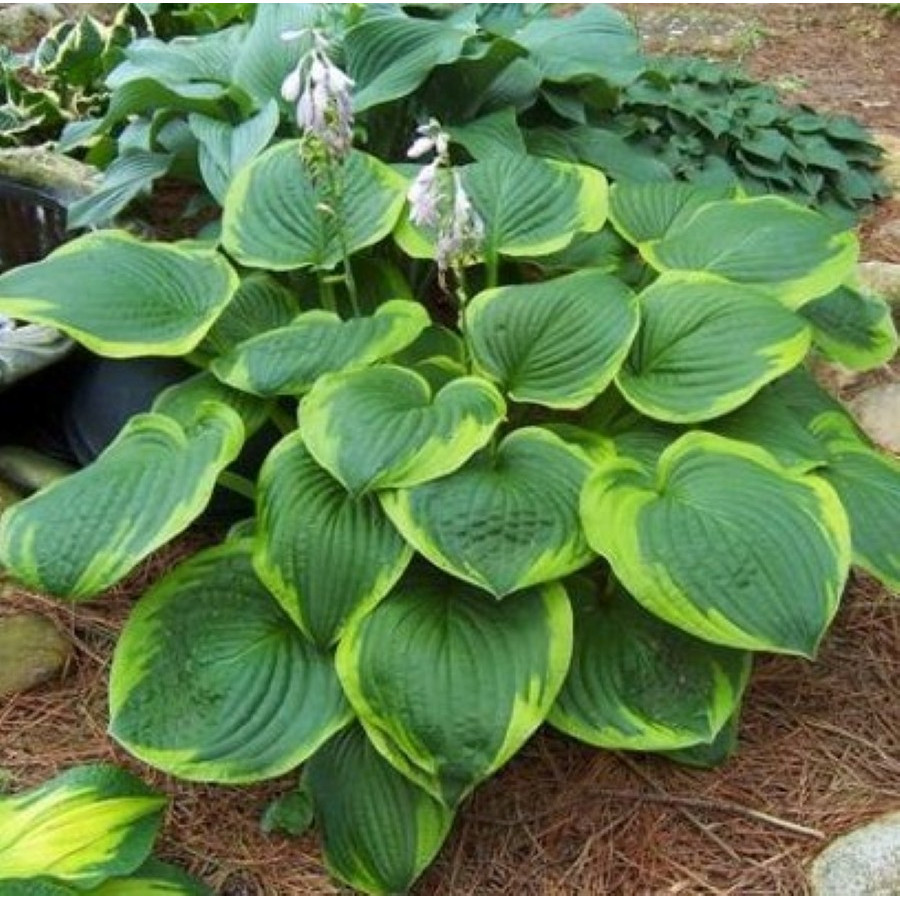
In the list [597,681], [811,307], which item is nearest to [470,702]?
[597,681]

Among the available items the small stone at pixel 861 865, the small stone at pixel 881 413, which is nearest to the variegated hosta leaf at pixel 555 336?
the small stone at pixel 861 865

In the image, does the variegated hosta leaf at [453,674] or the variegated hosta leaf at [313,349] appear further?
the variegated hosta leaf at [313,349]

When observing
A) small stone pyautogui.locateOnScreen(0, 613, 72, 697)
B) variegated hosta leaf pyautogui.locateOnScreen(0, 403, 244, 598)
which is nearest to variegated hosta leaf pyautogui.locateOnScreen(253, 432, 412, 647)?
variegated hosta leaf pyautogui.locateOnScreen(0, 403, 244, 598)

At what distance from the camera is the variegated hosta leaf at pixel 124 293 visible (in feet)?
7.37

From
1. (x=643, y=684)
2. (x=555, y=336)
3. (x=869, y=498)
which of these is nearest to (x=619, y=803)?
(x=643, y=684)

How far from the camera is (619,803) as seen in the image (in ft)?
6.84

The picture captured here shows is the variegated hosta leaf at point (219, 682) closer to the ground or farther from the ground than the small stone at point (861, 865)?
farther from the ground

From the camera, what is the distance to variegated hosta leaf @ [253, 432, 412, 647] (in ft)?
6.56

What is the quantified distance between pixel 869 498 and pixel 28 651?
4.39ft

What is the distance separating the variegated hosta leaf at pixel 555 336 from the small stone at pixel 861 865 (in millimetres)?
719

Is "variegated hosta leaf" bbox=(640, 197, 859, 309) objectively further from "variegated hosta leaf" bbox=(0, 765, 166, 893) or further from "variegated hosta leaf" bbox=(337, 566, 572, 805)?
"variegated hosta leaf" bbox=(0, 765, 166, 893)

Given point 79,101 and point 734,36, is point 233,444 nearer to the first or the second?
point 79,101

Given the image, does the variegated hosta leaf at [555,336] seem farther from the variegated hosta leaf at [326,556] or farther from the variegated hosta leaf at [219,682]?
the variegated hosta leaf at [219,682]

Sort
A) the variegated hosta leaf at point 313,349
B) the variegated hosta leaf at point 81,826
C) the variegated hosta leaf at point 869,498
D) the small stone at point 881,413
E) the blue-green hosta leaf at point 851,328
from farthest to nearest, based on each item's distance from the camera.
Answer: the small stone at point 881,413
the blue-green hosta leaf at point 851,328
the variegated hosta leaf at point 313,349
the variegated hosta leaf at point 869,498
the variegated hosta leaf at point 81,826
